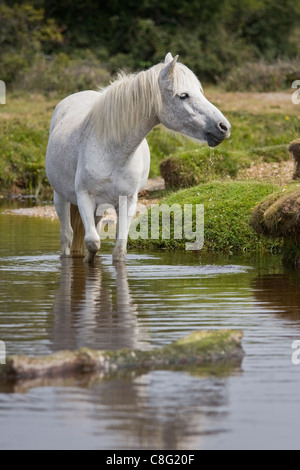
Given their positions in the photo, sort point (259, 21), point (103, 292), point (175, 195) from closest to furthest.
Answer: point (103, 292) < point (175, 195) < point (259, 21)

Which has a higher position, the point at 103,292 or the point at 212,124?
the point at 212,124

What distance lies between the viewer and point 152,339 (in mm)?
6617

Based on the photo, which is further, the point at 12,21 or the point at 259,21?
the point at 259,21

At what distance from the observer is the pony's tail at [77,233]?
11.5 m

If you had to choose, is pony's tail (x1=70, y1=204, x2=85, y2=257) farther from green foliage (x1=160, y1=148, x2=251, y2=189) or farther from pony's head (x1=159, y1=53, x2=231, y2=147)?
green foliage (x1=160, y1=148, x2=251, y2=189)

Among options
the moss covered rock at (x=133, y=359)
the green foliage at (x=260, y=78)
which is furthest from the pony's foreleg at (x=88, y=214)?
the green foliage at (x=260, y=78)

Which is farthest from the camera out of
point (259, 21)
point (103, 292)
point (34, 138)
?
point (259, 21)

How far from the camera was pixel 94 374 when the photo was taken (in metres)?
5.73

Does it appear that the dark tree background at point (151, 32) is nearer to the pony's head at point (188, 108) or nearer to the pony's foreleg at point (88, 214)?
the pony's foreleg at point (88, 214)

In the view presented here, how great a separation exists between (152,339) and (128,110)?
3381 millimetres

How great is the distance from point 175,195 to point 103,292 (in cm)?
522

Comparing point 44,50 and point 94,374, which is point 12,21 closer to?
point 44,50
